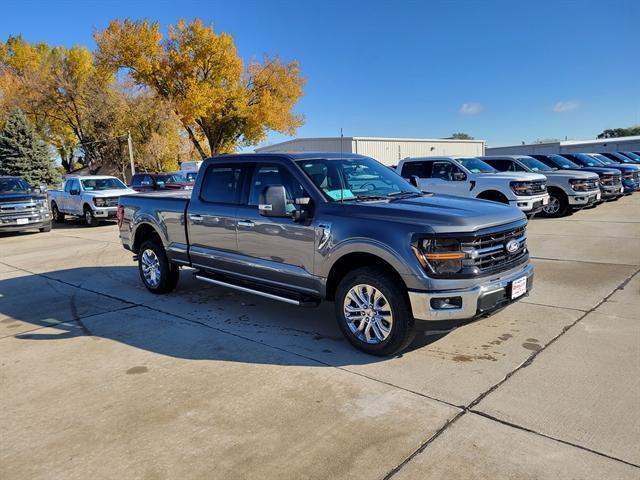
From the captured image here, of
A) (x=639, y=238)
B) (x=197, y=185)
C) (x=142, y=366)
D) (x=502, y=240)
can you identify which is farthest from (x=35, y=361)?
(x=639, y=238)

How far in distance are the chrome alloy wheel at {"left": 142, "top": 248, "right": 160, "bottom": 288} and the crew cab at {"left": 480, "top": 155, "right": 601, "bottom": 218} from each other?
11.3 meters

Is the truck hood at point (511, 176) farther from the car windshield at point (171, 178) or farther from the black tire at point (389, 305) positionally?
the car windshield at point (171, 178)

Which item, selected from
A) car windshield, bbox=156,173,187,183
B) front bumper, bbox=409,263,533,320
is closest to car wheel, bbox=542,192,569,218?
front bumper, bbox=409,263,533,320

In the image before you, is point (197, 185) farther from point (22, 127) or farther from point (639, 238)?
point (22, 127)

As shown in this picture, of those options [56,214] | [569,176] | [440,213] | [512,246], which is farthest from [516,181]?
[56,214]

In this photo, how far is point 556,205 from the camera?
49.2ft

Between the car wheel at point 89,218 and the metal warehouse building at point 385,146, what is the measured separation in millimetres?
23523

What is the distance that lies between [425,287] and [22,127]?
43.6 meters

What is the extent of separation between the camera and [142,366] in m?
4.55

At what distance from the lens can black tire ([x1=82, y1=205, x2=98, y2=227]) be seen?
17177 mm

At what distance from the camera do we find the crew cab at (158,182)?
73.0 ft

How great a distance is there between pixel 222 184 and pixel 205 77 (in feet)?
104

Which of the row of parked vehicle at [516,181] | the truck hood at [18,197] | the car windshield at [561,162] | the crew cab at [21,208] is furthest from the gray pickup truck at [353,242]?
the car windshield at [561,162]

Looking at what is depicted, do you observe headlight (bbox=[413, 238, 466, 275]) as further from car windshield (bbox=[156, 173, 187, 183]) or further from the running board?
car windshield (bbox=[156, 173, 187, 183])
